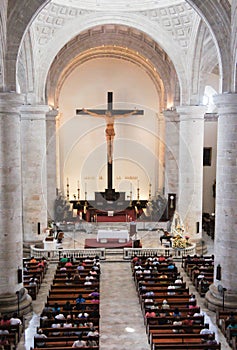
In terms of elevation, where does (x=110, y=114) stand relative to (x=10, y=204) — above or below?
above

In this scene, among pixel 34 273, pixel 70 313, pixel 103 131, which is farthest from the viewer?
pixel 103 131

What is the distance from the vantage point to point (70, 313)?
631 inches

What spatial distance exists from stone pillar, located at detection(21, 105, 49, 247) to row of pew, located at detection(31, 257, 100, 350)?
18.5ft

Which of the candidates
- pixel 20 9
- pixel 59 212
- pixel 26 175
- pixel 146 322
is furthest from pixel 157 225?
pixel 20 9

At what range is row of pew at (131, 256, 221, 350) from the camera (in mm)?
14008

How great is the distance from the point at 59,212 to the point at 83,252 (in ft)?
30.6

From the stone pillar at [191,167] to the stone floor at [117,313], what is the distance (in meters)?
4.79

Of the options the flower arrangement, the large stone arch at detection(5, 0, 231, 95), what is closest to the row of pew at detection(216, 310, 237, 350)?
the large stone arch at detection(5, 0, 231, 95)

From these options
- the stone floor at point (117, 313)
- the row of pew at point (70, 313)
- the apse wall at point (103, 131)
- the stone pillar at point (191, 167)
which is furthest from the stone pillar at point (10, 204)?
the apse wall at point (103, 131)

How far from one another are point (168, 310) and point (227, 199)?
15.9 feet

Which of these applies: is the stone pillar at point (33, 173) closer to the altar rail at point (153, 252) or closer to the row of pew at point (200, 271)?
the altar rail at point (153, 252)

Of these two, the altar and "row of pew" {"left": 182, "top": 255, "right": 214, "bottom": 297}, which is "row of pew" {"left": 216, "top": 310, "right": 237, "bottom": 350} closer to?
"row of pew" {"left": 182, "top": 255, "right": 214, "bottom": 297}

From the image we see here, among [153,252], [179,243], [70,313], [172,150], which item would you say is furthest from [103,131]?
[70,313]

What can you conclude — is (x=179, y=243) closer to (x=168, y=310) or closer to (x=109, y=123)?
(x=168, y=310)
